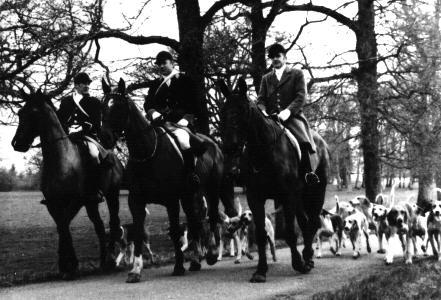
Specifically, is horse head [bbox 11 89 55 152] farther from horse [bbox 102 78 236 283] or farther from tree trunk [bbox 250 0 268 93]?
tree trunk [bbox 250 0 268 93]

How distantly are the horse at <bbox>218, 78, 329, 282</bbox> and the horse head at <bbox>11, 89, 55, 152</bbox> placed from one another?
289 cm

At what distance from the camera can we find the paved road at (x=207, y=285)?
8188 millimetres

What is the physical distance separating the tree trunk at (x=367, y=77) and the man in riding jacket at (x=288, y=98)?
5.83 m

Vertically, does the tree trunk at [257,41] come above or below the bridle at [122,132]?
above

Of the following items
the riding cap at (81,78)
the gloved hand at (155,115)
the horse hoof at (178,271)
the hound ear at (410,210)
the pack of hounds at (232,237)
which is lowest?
the horse hoof at (178,271)

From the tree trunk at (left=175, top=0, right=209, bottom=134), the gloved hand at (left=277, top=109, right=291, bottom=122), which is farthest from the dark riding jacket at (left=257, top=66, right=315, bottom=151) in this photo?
the tree trunk at (left=175, top=0, right=209, bottom=134)

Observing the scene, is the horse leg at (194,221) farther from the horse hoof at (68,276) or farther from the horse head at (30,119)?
the horse head at (30,119)

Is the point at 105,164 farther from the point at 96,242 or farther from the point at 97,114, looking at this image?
the point at 96,242

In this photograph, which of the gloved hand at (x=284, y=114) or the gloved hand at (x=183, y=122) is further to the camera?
the gloved hand at (x=183, y=122)

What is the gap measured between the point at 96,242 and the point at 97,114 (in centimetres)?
864

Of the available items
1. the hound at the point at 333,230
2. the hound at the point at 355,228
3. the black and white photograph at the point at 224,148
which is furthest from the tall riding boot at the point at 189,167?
the hound at the point at 355,228

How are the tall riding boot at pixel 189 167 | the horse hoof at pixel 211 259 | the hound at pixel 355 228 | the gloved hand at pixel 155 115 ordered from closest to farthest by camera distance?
the tall riding boot at pixel 189 167
the gloved hand at pixel 155 115
the horse hoof at pixel 211 259
the hound at pixel 355 228

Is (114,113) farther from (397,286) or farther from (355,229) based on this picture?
(355,229)

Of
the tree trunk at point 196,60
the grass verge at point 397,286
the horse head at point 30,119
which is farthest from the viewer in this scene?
the tree trunk at point 196,60
